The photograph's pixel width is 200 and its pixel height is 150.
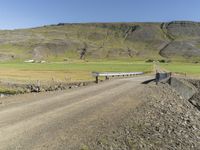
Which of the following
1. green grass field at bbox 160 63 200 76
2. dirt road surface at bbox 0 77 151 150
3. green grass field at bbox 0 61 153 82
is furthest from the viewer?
green grass field at bbox 160 63 200 76

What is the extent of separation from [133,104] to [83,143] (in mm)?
10141

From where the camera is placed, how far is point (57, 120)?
16.1 metres

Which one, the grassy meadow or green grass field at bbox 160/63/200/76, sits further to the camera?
green grass field at bbox 160/63/200/76

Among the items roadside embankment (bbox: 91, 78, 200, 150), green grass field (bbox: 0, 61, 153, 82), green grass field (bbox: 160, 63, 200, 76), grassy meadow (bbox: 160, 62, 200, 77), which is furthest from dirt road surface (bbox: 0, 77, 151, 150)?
green grass field (bbox: 160, 63, 200, 76)

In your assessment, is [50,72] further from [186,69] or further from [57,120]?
[57,120]

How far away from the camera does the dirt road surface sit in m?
12.6

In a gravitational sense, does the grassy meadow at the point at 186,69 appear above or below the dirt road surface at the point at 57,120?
below

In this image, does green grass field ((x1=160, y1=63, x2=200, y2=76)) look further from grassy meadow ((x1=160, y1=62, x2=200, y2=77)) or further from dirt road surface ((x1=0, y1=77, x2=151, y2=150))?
dirt road surface ((x1=0, y1=77, x2=151, y2=150))

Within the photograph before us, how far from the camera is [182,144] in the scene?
600 inches

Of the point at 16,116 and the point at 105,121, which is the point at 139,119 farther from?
the point at 16,116

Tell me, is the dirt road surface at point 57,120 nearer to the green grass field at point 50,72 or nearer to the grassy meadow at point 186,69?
the green grass field at point 50,72

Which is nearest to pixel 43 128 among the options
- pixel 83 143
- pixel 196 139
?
pixel 83 143

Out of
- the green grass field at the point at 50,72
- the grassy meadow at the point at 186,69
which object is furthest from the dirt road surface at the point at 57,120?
the grassy meadow at the point at 186,69

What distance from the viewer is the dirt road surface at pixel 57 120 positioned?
12.6 meters
